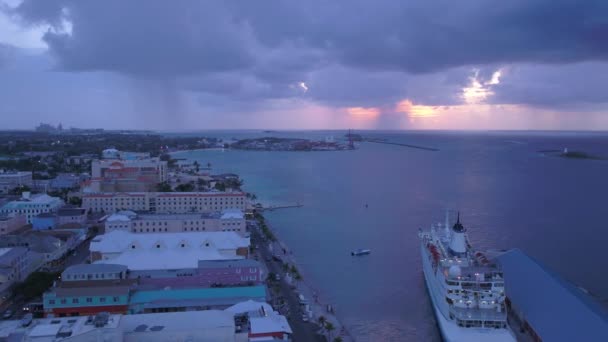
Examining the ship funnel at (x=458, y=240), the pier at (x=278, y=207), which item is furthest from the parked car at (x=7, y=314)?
the pier at (x=278, y=207)

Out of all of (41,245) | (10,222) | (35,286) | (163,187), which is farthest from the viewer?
(163,187)

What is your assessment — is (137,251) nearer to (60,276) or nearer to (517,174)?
(60,276)

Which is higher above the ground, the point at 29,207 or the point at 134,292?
the point at 29,207

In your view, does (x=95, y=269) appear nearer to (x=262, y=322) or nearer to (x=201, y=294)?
(x=201, y=294)

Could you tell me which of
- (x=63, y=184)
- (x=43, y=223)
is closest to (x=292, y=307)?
(x=43, y=223)

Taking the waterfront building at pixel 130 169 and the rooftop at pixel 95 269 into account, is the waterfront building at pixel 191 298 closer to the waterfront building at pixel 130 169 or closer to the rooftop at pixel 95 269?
the rooftop at pixel 95 269

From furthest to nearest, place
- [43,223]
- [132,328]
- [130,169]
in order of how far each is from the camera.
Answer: [130,169] → [43,223] → [132,328]
